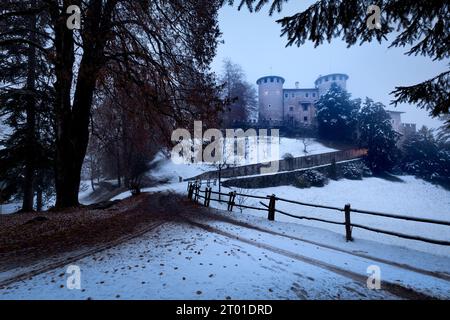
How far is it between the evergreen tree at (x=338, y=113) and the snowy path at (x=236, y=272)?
43.6 meters

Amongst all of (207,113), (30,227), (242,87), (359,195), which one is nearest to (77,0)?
(207,113)

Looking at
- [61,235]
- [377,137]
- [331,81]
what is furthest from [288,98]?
[61,235]

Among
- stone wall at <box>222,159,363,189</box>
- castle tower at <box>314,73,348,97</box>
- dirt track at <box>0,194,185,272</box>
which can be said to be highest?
castle tower at <box>314,73,348,97</box>

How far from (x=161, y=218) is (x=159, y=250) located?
4580mm

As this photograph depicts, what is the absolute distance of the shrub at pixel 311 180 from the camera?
31244 mm

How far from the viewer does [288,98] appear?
66.1 meters

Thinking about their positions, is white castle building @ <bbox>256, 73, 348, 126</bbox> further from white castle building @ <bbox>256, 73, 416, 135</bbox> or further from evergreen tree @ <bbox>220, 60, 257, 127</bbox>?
evergreen tree @ <bbox>220, 60, 257, 127</bbox>

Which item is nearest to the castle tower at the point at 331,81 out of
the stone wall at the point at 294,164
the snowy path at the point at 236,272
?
the stone wall at the point at 294,164

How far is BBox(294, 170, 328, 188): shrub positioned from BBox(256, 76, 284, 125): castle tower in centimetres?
3227

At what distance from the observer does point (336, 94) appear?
45250mm

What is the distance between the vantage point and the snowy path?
12.5 ft

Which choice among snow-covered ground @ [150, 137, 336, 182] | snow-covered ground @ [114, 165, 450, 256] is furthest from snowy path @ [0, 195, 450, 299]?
snow-covered ground @ [150, 137, 336, 182]
